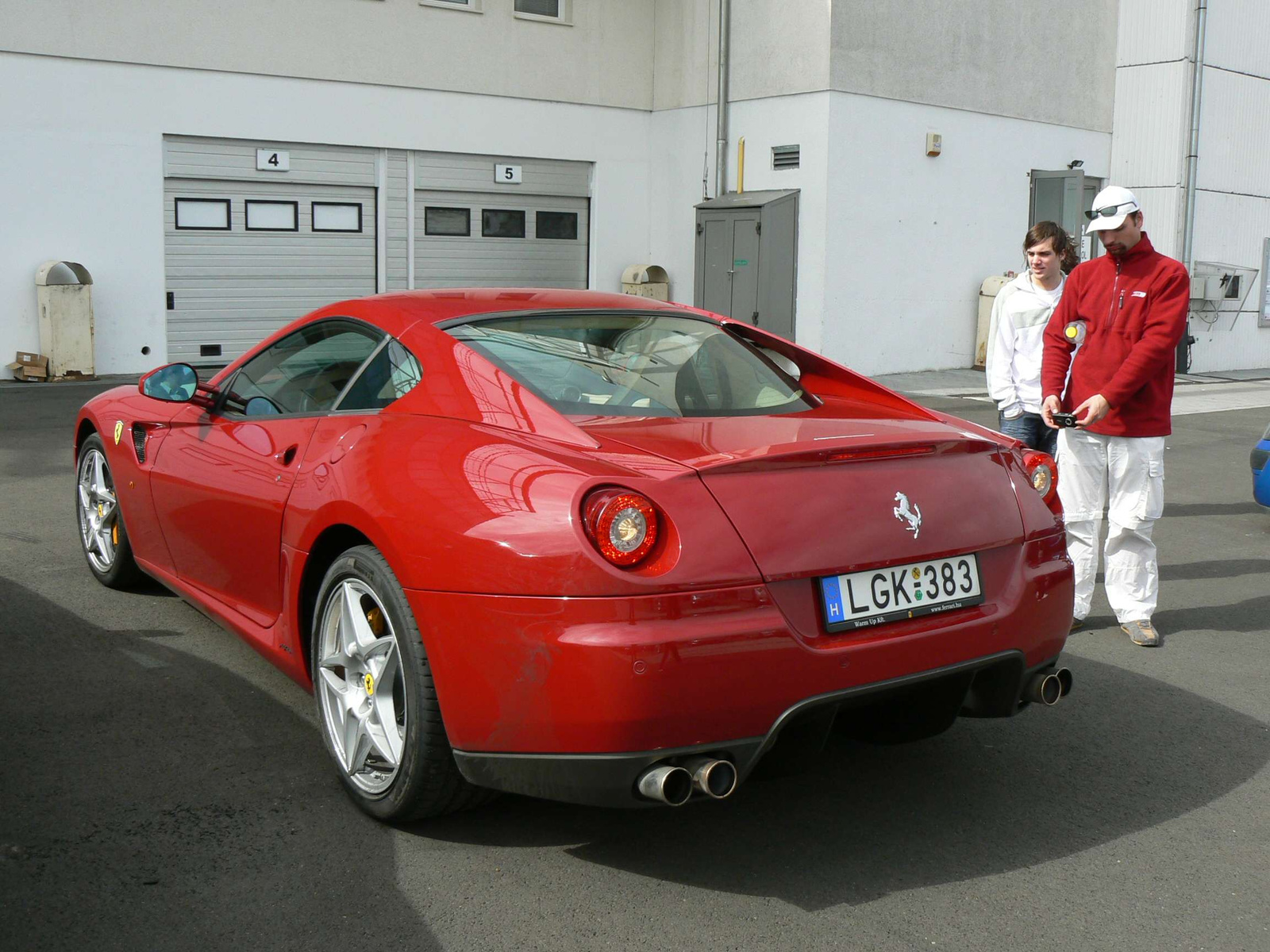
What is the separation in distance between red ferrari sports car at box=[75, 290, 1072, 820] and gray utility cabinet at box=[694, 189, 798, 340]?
14040mm

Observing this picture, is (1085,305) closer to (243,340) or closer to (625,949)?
(625,949)

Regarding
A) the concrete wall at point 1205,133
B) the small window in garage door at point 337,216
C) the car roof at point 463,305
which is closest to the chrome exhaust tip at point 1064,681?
the car roof at point 463,305

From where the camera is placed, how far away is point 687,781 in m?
2.87

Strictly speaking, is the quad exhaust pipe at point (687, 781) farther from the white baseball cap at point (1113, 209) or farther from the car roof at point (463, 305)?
the white baseball cap at point (1113, 209)

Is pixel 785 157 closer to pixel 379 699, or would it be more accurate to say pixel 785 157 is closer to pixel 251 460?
pixel 251 460

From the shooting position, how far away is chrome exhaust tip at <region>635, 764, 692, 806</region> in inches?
112

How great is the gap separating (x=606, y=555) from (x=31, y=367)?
14.8m

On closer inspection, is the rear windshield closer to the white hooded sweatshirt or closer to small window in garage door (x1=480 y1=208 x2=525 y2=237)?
the white hooded sweatshirt

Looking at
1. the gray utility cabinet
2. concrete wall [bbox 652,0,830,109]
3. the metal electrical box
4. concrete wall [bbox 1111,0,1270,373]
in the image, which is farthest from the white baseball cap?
concrete wall [bbox 1111,0,1270,373]

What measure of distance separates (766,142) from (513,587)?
1679cm

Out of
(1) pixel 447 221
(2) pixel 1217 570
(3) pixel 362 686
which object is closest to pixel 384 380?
(3) pixel 362 686

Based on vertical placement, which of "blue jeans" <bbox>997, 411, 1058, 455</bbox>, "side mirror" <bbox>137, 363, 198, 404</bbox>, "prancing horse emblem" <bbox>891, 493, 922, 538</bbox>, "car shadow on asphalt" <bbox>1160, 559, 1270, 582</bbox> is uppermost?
"side mirror" <bbox>137, 363, 198, 404</bbox>

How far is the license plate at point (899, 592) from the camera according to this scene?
10.0ft

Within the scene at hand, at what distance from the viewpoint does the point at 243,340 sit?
18000 millimetres
